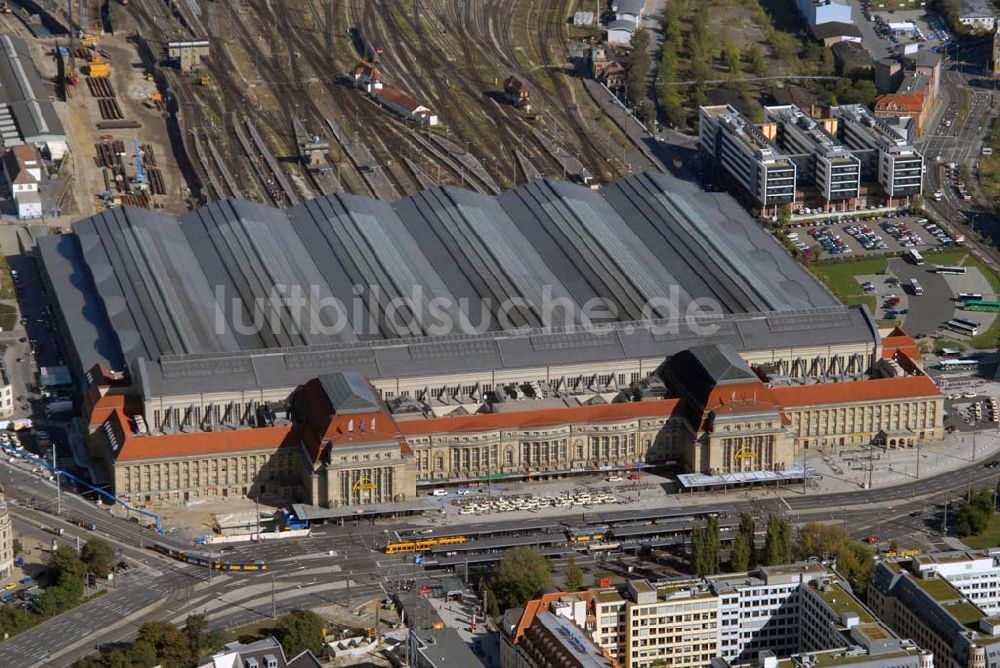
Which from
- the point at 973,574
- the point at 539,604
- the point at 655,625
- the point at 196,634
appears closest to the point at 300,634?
the point at 196,634

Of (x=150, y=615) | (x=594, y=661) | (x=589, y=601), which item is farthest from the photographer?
(x=150, y=615)

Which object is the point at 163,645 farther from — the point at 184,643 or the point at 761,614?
the point at 761,614

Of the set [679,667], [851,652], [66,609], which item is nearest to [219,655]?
[66,609]

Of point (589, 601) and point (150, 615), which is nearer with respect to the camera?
point (589, 601)

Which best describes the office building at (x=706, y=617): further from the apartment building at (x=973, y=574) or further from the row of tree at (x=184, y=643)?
→ the row of tree at (x=184, y=643)

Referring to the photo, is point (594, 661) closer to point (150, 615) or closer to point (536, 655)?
point (536, 655)
